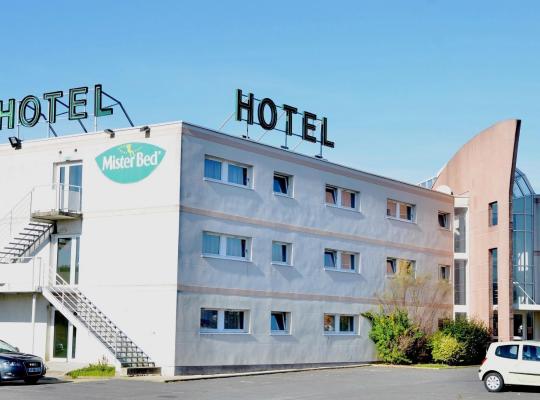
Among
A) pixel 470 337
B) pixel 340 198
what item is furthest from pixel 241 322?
pixel 470 337

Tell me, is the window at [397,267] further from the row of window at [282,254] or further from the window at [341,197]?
the window at [341,197]

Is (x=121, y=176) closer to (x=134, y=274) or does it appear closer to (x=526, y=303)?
(x=134, y=274)

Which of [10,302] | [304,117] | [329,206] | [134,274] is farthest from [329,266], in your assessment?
[10,302]

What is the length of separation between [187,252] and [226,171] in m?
3.80

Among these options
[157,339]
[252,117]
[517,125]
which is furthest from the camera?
[517,125]

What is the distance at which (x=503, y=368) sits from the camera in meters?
25.4

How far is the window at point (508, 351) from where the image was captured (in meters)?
25.4

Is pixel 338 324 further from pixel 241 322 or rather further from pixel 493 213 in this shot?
pixel 493 213

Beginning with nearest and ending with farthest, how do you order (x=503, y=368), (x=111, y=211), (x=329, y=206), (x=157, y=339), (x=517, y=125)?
(x=503, y=368)
(x=157, y=339)
(x=111, y=211)
(x=329, y=206)
(x=517, y=125)

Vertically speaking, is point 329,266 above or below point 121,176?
below

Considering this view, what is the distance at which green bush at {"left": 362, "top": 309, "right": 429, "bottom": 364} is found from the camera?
38.7 metres

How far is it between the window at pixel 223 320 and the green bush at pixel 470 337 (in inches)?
448

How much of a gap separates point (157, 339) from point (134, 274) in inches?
103

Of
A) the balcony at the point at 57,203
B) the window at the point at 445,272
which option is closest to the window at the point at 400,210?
the window at the point at 445,272
